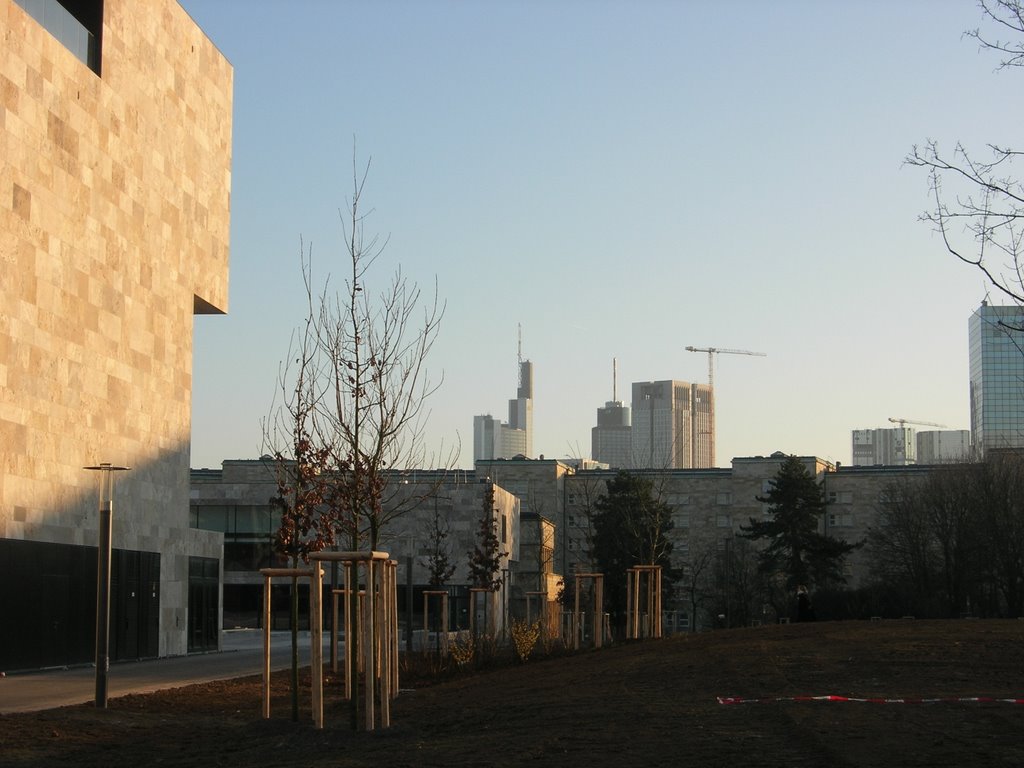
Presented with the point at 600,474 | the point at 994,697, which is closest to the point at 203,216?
the point at 994,697

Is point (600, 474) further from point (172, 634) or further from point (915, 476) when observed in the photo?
point (172, 634)

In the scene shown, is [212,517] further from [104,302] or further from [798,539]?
[104,302]

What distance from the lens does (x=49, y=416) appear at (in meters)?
29.0

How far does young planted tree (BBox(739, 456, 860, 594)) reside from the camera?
2955 inches

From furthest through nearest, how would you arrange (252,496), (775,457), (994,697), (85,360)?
(775,457) < (252,496) < (85,360) < (994,697)

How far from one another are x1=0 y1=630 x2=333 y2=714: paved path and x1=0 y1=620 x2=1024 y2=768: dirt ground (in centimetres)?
151

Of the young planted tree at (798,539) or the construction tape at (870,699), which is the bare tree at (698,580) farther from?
the construction tape at (870,699)

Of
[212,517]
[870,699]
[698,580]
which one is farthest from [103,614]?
[698,580]

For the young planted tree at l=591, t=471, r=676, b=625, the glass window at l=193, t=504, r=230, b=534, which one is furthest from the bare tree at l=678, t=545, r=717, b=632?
the glass window at l=193, t=504, r=230, b=534

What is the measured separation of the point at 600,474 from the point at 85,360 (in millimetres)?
76803

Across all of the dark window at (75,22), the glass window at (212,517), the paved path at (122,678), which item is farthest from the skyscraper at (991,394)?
the dark window at (75,22)

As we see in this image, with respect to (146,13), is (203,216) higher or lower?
lower

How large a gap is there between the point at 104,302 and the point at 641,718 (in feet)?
73.6

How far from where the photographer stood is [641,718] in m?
13.5
